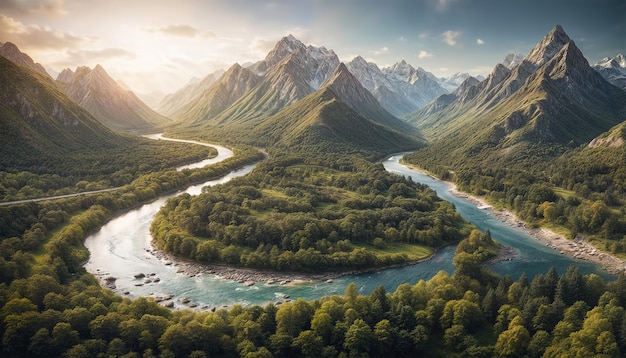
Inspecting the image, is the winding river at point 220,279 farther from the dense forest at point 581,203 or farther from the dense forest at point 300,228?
the dense forest at point 581,203

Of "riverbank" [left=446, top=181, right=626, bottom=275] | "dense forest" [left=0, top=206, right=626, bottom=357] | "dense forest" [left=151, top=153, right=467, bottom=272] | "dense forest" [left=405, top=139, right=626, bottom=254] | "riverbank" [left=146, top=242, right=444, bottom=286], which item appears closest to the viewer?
"dense forest" [left=0, top=206, right=626, bottom=357]

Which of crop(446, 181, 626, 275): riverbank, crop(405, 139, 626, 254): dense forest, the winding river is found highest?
crop(405, 139, 626, 254): dense forest

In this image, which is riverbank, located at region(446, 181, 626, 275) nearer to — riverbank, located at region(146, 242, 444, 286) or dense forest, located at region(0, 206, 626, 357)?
dense forest, located at region(0, 206, 626, 357)

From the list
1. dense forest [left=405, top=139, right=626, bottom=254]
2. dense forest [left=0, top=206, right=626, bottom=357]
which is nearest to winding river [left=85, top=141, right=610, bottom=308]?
dense forest [left=405, top=139, right=626, bottom=254]

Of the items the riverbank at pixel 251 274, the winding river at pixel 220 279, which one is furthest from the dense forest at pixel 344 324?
the riverbank at pixel 251 274

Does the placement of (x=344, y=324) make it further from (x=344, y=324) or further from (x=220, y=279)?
(x=220, y=279)

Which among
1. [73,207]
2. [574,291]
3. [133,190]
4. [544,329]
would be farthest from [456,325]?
[133,190]
